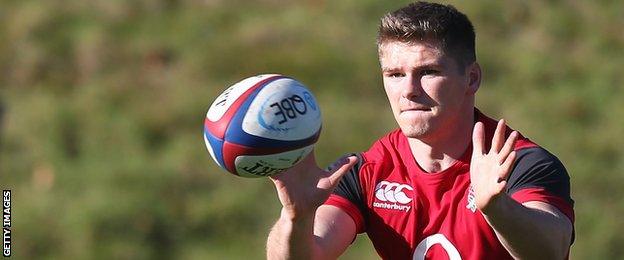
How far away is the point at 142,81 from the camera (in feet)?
47.1

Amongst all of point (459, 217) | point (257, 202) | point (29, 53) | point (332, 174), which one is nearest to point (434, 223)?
point (459, 217)

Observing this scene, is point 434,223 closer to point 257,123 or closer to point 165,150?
point 257,123

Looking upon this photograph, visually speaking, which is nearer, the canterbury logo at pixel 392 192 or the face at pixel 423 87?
the face at pixel 423 87

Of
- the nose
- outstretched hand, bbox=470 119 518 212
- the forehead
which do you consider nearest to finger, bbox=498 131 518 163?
outstretched hand, bbox=470 119 518 212

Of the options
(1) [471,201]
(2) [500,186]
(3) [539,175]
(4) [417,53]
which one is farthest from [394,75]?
(2) [500,186]

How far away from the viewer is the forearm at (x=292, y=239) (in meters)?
6.05

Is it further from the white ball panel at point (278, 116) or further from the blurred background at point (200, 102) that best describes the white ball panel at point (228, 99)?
the blurred background at point (200, 102)

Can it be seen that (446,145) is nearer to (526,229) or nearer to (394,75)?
(394,75)

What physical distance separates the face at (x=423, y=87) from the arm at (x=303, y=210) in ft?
1.26

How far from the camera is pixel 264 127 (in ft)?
19.8

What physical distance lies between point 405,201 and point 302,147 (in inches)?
33.7

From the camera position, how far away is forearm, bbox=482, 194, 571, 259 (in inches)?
226

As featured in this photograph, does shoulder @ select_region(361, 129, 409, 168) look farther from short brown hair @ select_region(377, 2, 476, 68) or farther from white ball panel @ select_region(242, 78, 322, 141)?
white ball panel @ select_region(242, 78, 322, 141)

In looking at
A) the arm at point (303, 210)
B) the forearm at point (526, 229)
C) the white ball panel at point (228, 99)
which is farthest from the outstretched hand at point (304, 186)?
the forearm at point (526, 229)
